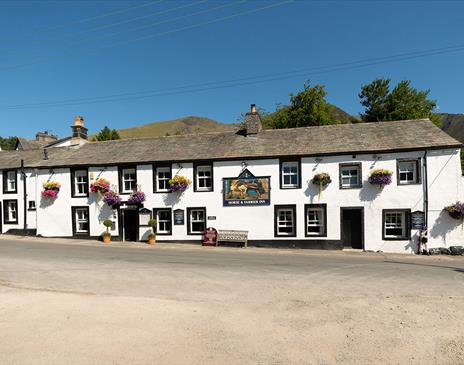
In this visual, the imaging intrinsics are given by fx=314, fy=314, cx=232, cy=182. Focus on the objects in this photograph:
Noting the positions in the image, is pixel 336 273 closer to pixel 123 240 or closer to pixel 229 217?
pixel 229 217

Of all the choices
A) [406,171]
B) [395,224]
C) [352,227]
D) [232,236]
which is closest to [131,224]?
[232,236]

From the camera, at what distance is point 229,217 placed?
20.4 meters

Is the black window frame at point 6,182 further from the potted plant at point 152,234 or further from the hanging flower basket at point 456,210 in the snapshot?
the hanging flower basket at point 456,210

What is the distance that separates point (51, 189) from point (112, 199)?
207 inches

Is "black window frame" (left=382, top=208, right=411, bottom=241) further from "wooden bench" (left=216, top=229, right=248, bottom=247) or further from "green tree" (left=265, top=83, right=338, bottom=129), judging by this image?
"green tree" (left=265, top=83, right=338, bottom=129)

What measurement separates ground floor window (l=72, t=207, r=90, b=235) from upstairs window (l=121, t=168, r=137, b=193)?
11.2 feet

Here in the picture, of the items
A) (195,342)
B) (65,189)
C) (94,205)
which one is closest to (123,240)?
(94,205)

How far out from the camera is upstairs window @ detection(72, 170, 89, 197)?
22.8 m

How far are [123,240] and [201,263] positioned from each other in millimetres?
10459

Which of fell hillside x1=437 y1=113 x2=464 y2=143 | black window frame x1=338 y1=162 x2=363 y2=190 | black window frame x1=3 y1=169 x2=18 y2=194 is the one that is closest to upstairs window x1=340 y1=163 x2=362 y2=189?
black window frame x1=338 y1=162 x2=363 y2=190

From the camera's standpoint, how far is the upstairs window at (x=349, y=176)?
19094mm

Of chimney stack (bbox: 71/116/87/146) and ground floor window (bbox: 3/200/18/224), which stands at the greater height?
chimney stack (bbox: 71/116/87/146)

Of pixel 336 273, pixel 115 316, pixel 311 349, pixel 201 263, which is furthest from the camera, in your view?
pixel 201 263

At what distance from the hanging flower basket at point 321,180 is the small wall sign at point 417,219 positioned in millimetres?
5039
